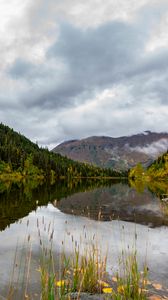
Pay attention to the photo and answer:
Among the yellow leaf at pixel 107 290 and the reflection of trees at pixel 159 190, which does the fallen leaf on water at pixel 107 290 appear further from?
the reflection of trees at pixel 159 190

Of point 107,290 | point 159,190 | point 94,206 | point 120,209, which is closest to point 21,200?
point 94,206

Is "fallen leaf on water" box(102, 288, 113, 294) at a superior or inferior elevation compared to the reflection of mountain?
superior

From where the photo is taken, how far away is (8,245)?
18094 millimetres

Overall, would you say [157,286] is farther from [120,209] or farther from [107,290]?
[120,209]

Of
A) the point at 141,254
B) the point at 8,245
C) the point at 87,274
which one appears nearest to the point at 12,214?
the point at 8,245

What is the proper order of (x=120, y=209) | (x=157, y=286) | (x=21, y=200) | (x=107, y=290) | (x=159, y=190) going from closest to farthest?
(x=107, y=290) < (x=157, y=286) < (x=120, y=209) < (x=21, y=200) < (x=159, y=190)

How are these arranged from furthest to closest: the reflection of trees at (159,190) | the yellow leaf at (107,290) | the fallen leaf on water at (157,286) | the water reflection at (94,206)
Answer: the reflection of trees at (159,190) → the water reflection at (94,206) → the fallen leaf on water at (157,286) → the yellow leaf at (107,290)

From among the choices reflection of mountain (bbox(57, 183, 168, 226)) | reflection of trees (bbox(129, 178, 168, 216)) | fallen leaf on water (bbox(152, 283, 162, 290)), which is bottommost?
reflection of mountain (bbox(57, 183, 168, 226))

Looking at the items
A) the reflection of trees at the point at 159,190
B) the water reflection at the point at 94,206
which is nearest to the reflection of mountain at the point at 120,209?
the water reflection at the point at 94,206

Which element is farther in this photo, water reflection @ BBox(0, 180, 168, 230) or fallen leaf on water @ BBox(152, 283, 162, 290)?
water reflection @ BBox(0, 180, 168, 230)

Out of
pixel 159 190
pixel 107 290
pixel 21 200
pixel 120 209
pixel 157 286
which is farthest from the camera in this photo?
pixel 159 190

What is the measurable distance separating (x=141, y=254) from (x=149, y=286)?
4.99 m

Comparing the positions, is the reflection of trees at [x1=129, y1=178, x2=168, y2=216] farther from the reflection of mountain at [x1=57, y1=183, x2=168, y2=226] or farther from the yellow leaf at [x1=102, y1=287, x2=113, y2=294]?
the yellow leaf at [x1=102, y1=287, x2=113, y2=294]

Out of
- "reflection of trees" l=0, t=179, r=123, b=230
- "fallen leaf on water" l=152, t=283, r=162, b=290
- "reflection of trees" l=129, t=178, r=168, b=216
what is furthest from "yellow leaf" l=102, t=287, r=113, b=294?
"reflection of trees" l=129, t=178, r=168, b=216
